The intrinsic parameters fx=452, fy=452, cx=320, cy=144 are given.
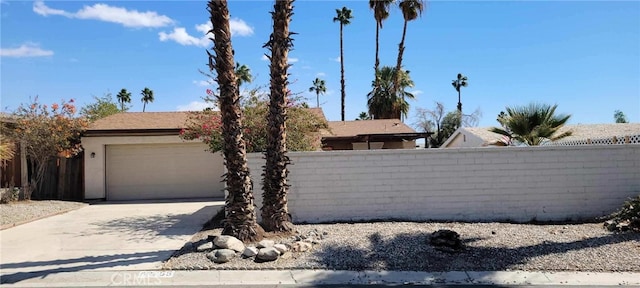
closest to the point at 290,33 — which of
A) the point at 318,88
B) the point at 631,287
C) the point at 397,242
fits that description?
the point at 397,242

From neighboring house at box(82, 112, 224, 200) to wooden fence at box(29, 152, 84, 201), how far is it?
1.86 feet

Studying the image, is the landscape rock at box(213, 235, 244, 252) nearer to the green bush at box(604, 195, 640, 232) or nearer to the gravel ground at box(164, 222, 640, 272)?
the gravel ground at box(164, 222, 640, 272)

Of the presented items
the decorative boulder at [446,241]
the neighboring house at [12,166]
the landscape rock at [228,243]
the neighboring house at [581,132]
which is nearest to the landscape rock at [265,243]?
the landscape rock at [228,243]

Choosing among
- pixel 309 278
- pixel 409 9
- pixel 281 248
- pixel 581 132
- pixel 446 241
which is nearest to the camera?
pixel 309 278

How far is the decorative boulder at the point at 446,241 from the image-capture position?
7695mm

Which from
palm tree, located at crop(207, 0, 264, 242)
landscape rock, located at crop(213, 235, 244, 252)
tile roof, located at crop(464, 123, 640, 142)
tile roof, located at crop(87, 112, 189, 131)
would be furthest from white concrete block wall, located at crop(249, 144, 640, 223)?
tile roof, located at crop(464, 123, 640, 142)

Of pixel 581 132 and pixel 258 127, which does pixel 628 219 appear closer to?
pixel 258 127

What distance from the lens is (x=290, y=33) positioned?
8.88 metres

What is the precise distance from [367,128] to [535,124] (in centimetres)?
1218

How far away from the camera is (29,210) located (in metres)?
13.2

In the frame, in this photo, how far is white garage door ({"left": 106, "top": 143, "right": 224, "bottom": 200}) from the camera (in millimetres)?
17297

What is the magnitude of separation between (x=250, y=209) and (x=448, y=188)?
15.6ft

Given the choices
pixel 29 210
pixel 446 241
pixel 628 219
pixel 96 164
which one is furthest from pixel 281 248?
pixel 96 164

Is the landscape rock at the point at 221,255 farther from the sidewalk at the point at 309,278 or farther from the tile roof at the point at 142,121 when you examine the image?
the tile roof at the point at 142,121
